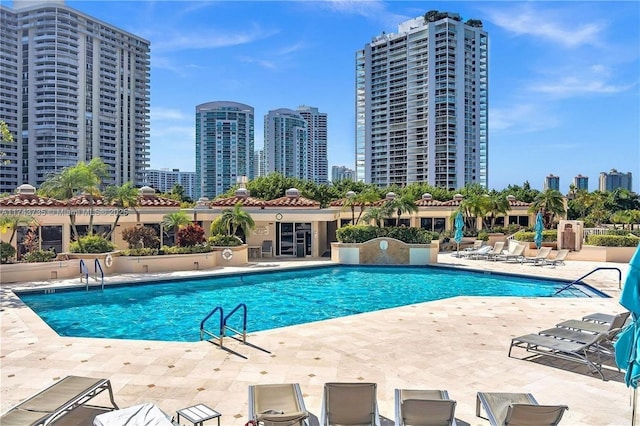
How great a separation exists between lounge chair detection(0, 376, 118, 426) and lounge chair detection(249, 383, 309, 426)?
182cm

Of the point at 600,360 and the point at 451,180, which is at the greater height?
the point at 451,180

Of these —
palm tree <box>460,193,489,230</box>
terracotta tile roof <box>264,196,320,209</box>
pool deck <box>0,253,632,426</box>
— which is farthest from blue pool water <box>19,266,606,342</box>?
palm tree <box>460,193,489,230</box>

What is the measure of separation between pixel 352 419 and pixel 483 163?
341ft

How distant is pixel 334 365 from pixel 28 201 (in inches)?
739

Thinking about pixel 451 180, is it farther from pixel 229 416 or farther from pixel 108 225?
pixel 229 416

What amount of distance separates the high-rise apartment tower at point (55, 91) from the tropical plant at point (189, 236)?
8246cm

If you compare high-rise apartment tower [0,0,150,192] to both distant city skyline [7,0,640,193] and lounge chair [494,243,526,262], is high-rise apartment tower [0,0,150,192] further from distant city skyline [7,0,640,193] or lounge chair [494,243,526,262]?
lounge chair [494,243,526,262]

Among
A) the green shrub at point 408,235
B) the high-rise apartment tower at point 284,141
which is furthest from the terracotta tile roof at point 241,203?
the high-rise apartment tower at point 284,141

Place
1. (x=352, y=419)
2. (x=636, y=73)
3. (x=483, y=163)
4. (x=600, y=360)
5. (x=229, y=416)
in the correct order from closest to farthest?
(x=352, y=419) → (x=229, y=416) → (x=600, y=360) → (x=636, y=73) → (x=483, y=163)

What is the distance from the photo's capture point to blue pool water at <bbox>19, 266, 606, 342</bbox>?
39.3ft

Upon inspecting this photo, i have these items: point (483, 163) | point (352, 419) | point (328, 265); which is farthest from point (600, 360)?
point (483, 163)

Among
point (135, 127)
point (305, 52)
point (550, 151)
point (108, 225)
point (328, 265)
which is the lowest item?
point (328, 265)

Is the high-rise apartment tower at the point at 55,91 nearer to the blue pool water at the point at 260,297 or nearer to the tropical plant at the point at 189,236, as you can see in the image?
the tropical plant at the point at 189,236

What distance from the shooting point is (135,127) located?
112 m
